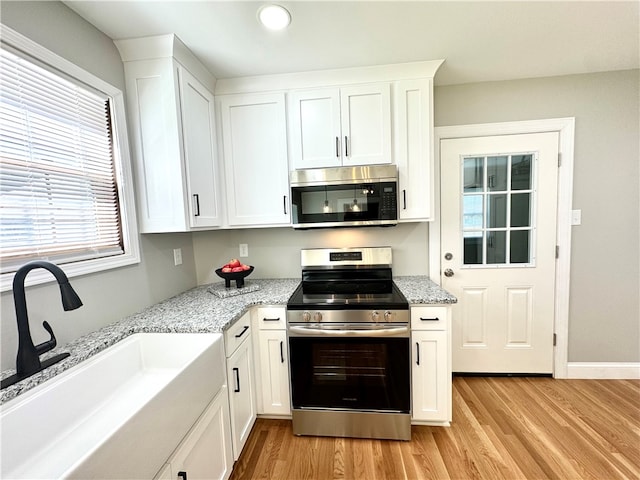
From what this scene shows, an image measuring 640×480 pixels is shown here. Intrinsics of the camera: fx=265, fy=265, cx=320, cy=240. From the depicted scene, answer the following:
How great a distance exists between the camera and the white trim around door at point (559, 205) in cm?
204

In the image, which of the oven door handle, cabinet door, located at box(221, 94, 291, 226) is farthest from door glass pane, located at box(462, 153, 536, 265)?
cabinet door, located at box(221, 94, 291, 226)

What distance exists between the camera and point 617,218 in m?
2.05

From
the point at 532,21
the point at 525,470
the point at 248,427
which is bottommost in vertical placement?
the point at 525,470

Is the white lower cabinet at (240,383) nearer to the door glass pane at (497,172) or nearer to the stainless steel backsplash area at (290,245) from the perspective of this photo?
the stainless steel backsplash area at (290,245)

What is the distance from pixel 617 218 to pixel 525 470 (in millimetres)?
1949

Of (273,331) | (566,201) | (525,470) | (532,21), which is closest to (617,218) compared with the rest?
(566,201)

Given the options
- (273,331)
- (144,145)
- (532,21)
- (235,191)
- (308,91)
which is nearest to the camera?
(532,21)

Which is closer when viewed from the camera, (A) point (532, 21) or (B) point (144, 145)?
(A) point (532, 21)

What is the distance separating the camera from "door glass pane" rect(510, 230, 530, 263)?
2.14 meters

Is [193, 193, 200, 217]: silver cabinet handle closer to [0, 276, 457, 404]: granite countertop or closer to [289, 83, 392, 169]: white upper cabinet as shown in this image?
[0, 276, 457, 404]: granite countertop

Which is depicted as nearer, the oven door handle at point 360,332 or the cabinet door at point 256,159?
the oven door handle at point 360,332

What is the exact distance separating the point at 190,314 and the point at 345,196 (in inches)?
47.8

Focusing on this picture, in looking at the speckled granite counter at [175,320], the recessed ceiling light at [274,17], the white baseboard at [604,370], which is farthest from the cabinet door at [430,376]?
the recessed ceiling light at [274,17]

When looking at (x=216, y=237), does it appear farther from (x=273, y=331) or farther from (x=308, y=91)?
(x=308, y=91)
